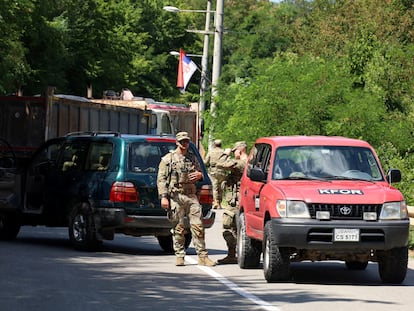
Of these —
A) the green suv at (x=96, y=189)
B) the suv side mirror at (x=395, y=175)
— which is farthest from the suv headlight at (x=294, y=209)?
the green suv at (x=96, y=189)

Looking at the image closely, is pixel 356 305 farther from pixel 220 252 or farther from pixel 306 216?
pixel 220 252

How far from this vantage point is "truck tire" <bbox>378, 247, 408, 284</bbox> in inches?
621

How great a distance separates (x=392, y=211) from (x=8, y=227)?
8.56 meters

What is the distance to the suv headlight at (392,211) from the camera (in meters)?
15.5

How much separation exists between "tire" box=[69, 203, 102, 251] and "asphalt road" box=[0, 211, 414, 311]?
224 millimetres

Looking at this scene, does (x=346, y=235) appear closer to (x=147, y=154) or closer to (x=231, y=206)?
(x=231, y=206)

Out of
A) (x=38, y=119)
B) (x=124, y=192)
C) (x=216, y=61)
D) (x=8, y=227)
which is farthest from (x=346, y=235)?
(x=216, y=61)

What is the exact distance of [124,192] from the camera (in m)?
19.3

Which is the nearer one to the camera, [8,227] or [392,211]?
[392,211]

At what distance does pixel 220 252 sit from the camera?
2098 centimetres

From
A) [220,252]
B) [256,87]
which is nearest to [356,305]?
[220,252]

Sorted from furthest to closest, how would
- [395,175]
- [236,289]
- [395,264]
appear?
[395,175] → [395,264] → [236,289]

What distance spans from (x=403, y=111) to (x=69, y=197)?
2140 centimetres

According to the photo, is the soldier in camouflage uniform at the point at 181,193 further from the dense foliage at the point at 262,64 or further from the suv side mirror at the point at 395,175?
the dense foliage at the point at 262,64
